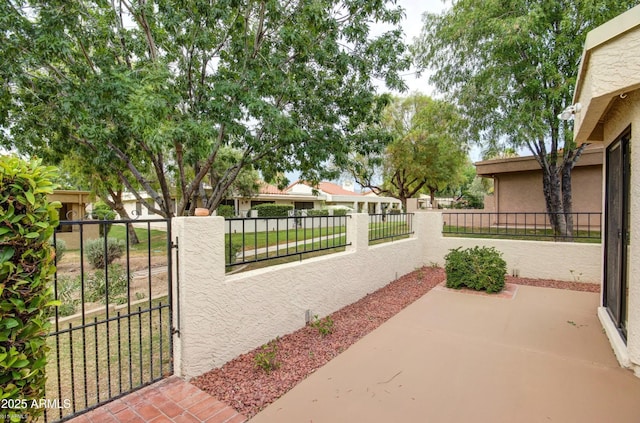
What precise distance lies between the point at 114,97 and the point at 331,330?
16.0 ft

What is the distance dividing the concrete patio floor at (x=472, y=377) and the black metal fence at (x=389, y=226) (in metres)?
2.22

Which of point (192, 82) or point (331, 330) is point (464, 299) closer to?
point (331, 330)

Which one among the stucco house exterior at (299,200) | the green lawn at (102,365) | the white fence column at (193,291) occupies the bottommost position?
the green lawn at (102,365)

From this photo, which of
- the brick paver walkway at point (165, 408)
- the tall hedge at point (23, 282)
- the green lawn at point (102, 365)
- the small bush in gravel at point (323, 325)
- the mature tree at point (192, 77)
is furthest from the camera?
the mature tree at point (192, 77)

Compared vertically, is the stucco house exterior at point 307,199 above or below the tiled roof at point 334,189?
below

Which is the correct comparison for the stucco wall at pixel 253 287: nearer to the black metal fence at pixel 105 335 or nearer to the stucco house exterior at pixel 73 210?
the black metal fence at pixel 105 335

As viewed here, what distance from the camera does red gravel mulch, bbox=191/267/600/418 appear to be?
9.66 feet

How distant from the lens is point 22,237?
1.79 m

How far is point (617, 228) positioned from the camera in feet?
12.8

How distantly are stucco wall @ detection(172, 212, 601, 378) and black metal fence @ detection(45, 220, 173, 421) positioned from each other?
230mm

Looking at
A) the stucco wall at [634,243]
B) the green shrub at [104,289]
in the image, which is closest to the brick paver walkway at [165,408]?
the green shrub at [104,289]

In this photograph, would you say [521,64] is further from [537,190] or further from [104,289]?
[104,289]

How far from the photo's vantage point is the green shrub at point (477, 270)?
6160 mm

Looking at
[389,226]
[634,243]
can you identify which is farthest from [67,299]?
[634,243]
